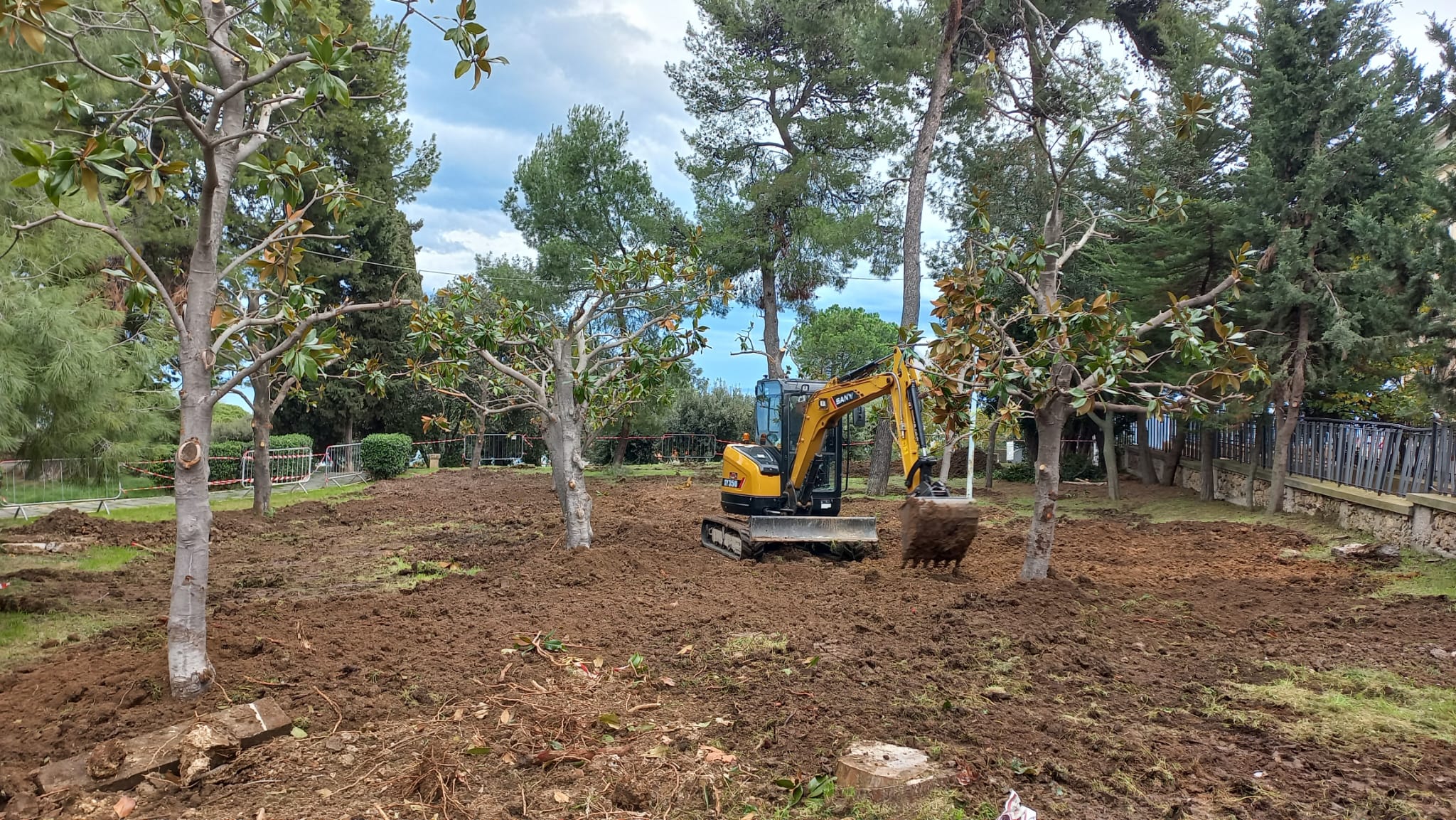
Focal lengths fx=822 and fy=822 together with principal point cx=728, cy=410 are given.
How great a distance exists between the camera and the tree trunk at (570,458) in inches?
384

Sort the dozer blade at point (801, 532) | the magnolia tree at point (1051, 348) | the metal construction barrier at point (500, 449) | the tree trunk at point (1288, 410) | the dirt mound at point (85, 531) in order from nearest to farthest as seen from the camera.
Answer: the magnolia tree at point (1051, 348), the dozer blade at point (801, 532), the dirt mound at point (85, 531), the tree trunk at point (1288, 410), the metal construction barrier at point (500, 449)

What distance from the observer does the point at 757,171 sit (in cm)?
2333

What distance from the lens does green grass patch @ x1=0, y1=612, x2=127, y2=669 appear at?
19.7 ft

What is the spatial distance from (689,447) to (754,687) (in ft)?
85.9

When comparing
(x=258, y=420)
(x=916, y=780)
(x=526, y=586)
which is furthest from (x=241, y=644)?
(x=258, y=420)

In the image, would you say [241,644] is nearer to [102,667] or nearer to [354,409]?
[102,667]

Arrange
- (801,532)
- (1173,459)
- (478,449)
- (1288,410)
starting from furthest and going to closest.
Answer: (478,449) < (1173,459) < (1288,410) < (801,532)

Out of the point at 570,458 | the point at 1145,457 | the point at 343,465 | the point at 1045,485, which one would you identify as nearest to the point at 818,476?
the point at 570,458

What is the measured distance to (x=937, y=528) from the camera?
26.8 feet

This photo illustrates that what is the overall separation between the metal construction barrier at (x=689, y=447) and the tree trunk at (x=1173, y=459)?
16037 mm

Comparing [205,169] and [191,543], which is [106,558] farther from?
[205,169]

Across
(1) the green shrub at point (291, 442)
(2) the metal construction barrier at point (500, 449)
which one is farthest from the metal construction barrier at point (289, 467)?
(2) the metal construction barrier at point (500, 449)

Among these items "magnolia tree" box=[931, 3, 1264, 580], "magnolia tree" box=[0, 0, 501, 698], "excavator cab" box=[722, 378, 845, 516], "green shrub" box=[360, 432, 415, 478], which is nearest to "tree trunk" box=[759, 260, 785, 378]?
"green shrub" box=[360, 432, 415, 478]

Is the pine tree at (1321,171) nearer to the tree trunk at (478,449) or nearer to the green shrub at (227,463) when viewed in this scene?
the tree trunk at (478,449)
